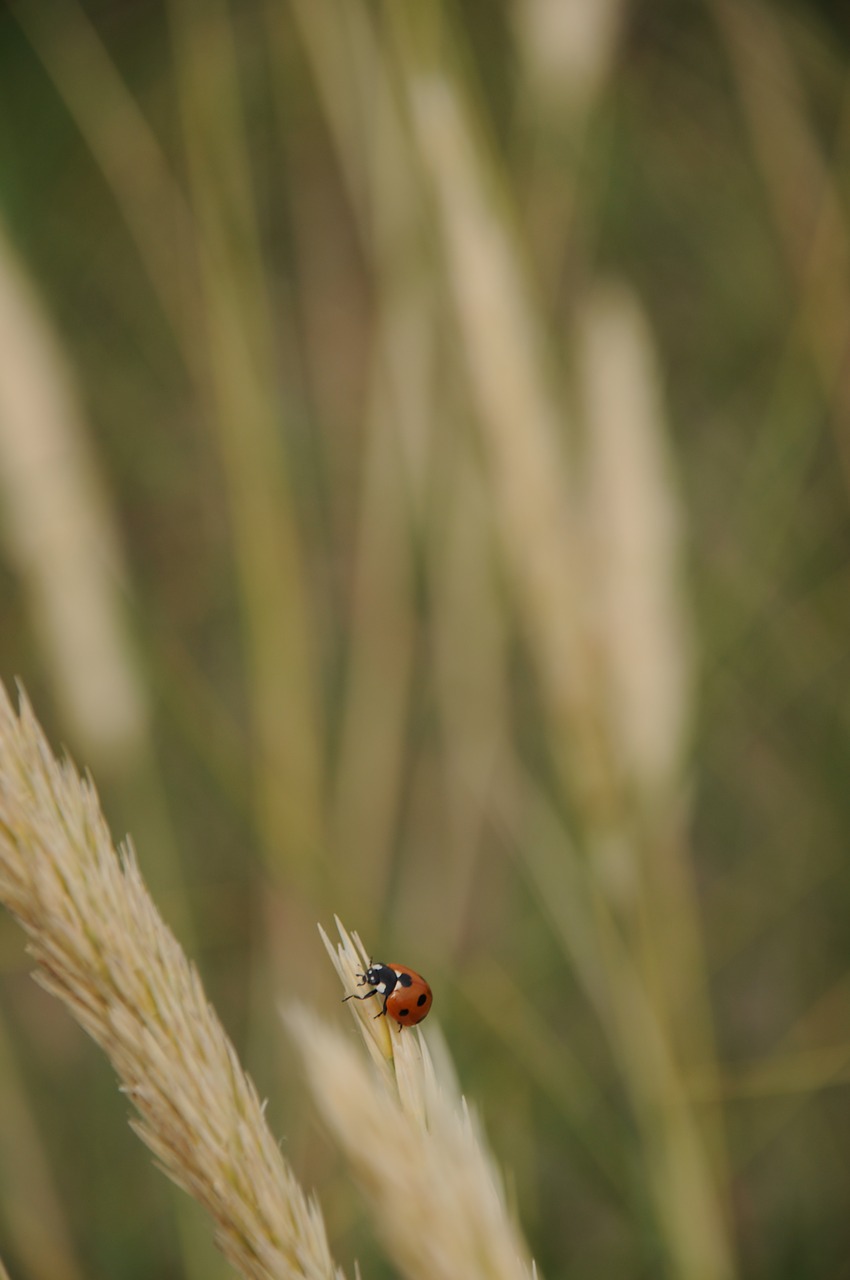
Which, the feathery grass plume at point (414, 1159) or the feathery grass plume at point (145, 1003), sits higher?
the feathery grass plume at point (145, 1003)

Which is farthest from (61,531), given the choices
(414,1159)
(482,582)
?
(414,1159)

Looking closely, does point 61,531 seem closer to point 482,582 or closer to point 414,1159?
point 482,582

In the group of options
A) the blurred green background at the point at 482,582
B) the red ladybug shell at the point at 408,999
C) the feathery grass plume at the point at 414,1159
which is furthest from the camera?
the blurred green background at the point at 482,582

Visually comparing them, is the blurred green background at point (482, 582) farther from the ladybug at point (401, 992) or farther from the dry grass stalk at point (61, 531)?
the ladybug at point (401, 992)

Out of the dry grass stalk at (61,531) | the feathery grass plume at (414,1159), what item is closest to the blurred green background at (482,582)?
the dry grass stalk at (61,531)

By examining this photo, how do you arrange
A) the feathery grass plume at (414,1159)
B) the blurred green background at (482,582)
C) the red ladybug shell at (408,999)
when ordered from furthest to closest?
the blurred green background at (482,582) < the red ladybug shell at (408,999) < the feathery grass plume at (414,1159)

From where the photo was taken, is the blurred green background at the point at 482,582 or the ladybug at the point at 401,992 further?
the blurred green background at the point at 482,582

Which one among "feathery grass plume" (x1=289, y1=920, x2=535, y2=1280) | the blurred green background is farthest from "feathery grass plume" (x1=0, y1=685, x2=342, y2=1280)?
the blurred green background

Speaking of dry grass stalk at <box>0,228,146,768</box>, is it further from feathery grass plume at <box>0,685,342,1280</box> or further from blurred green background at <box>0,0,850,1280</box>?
feathery grass plume at <box>0,685,342,1280</box>

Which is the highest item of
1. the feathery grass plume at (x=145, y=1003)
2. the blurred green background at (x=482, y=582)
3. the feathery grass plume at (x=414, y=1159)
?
the blurred green background at (x=482, y=582)
